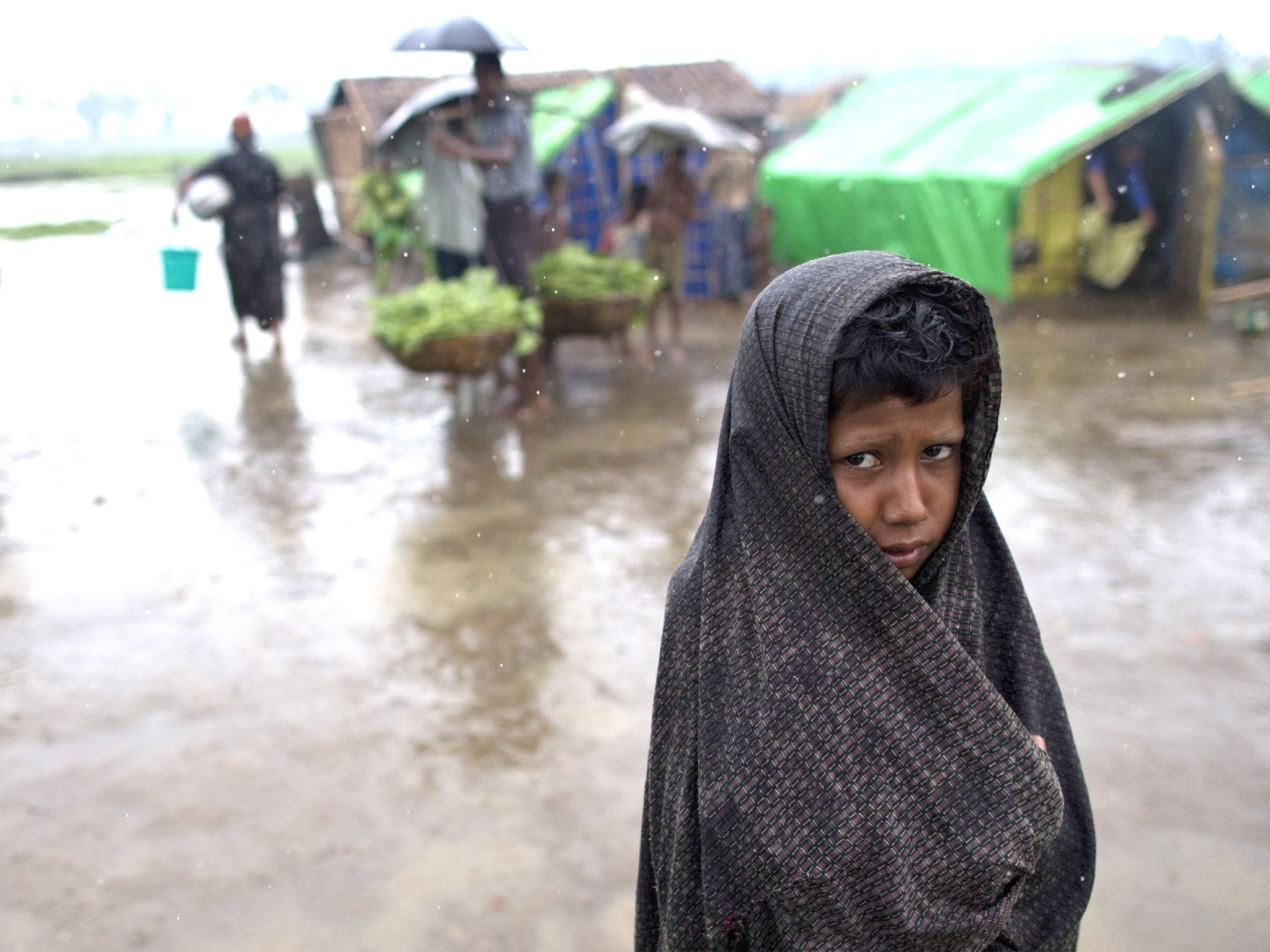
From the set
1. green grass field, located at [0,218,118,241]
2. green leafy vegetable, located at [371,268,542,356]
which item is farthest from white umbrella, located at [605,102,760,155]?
green grass field, located at [0,218,118,241]

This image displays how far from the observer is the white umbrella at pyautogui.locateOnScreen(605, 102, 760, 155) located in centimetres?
724

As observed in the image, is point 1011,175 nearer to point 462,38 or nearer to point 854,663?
point 462,38

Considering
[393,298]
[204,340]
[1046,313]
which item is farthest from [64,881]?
[1046,313]

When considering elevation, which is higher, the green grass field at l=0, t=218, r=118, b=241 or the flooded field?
the green grass field at l=0, t=218, r=118, b=241

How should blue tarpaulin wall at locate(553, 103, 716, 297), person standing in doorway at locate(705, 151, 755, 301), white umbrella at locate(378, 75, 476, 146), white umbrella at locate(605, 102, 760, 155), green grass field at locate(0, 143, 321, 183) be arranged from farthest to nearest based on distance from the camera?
blue tarpaulin wall at locate(553, 103, 716, 297)
person standing in doorway at locate(705, 151, 755, 301)
white umbrella at locate(605, 102, 760, 155)
white umbrella at locate(378, 75, 476, 146)
green grass field at locate(0, 143, 321, 183)

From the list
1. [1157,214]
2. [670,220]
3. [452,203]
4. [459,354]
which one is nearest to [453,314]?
[459,354]

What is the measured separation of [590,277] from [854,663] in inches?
235

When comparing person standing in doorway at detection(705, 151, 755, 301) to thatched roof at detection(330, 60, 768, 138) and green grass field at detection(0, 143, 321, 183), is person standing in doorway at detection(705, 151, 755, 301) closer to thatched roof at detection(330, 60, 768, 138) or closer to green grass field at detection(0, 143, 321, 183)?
thatched roof at detection(330, 60, 768, 138)

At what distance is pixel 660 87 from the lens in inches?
421

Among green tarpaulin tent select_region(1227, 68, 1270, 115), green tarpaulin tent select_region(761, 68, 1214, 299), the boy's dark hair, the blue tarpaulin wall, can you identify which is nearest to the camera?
the boy's dark hair

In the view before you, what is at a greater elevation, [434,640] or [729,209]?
[729,209]

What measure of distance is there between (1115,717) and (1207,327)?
666cm

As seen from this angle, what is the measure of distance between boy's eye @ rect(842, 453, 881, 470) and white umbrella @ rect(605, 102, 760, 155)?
646 centimetres

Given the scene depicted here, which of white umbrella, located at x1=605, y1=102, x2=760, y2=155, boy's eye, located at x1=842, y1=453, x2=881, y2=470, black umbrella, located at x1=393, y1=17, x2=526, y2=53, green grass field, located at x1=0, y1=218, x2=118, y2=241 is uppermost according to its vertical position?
black umbrella, located at x1=393, y1=17, x2=526, y2=53
